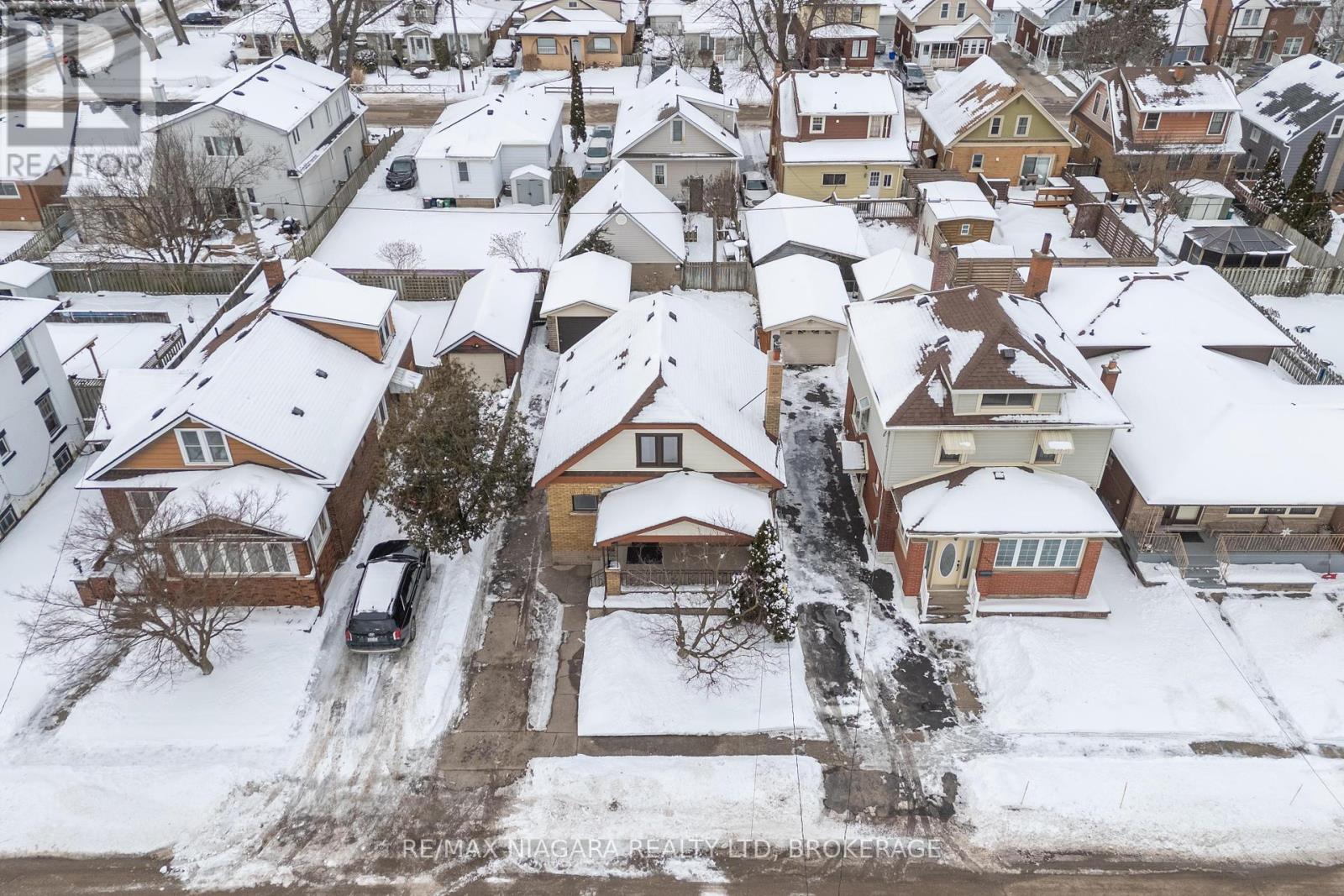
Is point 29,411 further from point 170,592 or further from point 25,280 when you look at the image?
point 25,280

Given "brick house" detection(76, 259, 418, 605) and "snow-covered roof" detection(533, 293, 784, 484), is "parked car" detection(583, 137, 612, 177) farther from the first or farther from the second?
"brick house" detection(76, 259, 418, 605)

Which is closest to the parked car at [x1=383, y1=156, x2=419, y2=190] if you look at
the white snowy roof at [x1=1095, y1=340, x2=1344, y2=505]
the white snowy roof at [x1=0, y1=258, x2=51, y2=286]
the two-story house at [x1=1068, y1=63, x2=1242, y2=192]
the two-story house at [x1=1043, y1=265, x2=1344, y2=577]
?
the white snowy roof at [x1=0, y1=258, x2=51, y2=286]

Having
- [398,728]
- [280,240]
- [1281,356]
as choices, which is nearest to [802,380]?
[1281,356]

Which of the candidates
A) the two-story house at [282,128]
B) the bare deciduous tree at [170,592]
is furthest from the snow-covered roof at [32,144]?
the bare deciduous tree at [170,592]

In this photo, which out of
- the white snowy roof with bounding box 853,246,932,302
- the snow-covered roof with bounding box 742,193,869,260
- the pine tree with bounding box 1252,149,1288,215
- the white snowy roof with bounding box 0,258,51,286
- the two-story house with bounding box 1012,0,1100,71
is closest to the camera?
the white snowy roof with bounding box 853,246,932,302

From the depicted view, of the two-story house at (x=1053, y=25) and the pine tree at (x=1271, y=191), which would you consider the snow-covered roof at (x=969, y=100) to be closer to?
the pine tree at (x=1271, y=191)
